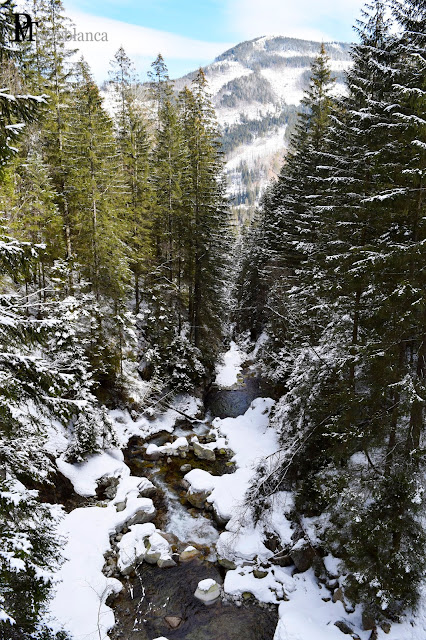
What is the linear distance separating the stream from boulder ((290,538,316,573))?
4.91 feet

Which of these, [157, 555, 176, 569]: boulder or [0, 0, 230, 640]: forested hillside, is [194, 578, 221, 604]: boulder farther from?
A: [0, 0, 230, 640]: forested hillside

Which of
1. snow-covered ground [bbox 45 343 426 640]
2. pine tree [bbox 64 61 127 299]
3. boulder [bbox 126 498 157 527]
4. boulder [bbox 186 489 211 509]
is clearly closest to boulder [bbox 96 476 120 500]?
snow-covered ground [bbox 45 343 426 640]

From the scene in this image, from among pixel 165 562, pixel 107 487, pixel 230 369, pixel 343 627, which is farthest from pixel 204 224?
pixel 343 627

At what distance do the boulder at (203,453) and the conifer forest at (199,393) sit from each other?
242 mm

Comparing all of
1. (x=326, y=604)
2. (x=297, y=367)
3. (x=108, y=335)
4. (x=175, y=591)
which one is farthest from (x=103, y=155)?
(x=326, y=604)

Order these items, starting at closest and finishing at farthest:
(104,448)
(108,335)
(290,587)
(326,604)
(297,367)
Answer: (326,604)
(290,587)
(297,367)
(104,448)
(108,335)

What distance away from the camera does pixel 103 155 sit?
1922cm

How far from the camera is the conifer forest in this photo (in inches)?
248

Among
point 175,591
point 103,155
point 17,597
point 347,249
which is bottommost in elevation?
point 175,591

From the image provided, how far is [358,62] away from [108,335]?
17359 millimetres

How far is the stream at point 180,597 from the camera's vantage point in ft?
32.3

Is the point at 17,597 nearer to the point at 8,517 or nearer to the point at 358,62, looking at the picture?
the point at 8,517

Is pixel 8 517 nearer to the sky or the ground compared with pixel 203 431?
nearer to the sky

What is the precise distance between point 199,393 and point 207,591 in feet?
Answer: 48.3
